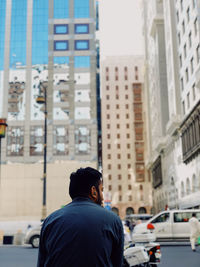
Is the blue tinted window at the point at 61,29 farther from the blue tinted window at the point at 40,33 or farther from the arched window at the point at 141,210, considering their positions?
the arched window at the point at 141,210

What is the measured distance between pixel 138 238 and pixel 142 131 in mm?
100170

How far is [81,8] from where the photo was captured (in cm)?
4325

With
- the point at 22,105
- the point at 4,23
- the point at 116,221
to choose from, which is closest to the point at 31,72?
the point at 22,105

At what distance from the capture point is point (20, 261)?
45.7 feet

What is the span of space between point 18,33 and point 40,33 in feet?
8.76

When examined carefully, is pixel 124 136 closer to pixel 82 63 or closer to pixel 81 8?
pixel 81 8

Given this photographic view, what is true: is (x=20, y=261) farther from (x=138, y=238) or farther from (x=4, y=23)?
(x=4, y=23)

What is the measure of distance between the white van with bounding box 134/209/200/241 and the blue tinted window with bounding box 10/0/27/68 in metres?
27.1

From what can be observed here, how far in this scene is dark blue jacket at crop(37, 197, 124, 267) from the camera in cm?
240

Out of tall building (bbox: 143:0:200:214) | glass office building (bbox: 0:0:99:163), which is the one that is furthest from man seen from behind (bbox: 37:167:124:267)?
glass office building (bbox: 0:0:99:163)

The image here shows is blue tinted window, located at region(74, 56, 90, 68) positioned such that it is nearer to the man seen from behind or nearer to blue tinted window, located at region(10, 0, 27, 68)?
blue tinted window, located at region(10, 0, 27, 68)

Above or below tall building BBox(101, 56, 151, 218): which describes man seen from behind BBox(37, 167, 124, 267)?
below

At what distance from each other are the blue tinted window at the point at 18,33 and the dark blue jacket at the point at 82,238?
41552 mm

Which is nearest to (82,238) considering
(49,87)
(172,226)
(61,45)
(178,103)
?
(172,226)
